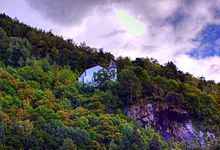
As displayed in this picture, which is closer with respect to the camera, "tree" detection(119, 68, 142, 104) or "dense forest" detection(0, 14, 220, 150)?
"dense forest" detection(0, 14, 220, 150)

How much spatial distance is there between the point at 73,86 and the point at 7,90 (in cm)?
1097

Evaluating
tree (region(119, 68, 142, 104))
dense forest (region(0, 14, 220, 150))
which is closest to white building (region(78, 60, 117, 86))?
dense forest (region(0, 14, 220, 150))

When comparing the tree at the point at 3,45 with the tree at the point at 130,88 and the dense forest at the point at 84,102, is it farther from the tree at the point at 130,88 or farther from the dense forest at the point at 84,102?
the tree at the point at 130,88

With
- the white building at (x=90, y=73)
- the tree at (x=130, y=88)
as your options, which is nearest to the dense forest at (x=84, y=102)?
the tree at (x=130, y=88)

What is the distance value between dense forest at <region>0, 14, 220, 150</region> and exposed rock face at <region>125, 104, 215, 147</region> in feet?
0.45

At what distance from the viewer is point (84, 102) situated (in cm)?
5609

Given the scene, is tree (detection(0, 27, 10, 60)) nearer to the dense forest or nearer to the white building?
the dense forest

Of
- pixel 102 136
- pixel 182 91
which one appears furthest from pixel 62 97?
pixel 182 91

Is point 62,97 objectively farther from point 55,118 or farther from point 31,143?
point 31,143

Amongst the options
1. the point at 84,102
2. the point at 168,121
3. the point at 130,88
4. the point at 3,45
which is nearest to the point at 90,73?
the point at 130,88

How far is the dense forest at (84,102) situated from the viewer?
42844 millimetres

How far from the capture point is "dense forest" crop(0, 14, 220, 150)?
4284cm

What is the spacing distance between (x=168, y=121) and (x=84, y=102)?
11.2 metres

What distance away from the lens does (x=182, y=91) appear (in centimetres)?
6366
